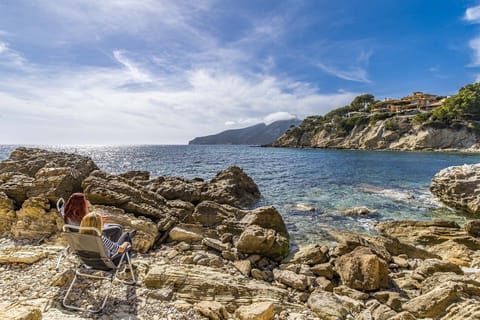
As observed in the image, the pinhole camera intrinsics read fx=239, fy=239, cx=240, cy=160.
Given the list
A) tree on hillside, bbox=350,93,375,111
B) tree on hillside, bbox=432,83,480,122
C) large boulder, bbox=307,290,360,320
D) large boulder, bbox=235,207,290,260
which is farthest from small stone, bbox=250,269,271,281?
tree on hillside, bbox=350,93,375,111

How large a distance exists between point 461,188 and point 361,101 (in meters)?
124

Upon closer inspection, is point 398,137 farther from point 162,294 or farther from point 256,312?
point 162,294

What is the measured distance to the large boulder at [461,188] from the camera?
56.2 ft

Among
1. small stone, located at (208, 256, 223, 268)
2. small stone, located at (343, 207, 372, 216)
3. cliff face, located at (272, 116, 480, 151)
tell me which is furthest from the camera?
cliff face, located at (272, 116, 480, 151)

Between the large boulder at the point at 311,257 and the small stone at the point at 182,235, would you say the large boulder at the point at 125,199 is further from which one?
the large boulder at the point at 311,257

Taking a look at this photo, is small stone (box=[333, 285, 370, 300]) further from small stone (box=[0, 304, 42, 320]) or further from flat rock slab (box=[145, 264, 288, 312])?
small stone (box=[0, 304, 42, 320])

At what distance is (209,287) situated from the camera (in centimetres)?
589

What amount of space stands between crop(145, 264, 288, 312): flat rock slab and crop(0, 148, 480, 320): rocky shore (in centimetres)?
3

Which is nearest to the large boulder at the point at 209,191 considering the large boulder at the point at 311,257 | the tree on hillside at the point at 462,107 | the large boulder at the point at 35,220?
the large boulder at the point at 35,220

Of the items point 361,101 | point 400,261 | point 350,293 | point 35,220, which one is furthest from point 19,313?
point 361,101

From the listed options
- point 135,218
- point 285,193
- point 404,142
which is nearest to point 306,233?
point 135,218

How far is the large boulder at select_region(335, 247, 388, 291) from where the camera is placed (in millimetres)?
6809

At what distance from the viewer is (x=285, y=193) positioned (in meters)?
22.3

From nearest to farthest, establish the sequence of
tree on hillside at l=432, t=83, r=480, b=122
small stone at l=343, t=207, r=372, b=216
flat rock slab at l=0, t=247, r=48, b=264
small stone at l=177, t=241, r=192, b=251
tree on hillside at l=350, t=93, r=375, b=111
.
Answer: flat rock slab at l=0, t=247, r=48, b=264, small stone at l=177, t=241, r=192, b=251, small stone at l=343, t=207, r=372, b=216, tree on hillside at l=432, t=83, r=480, b=122, tree on hillside at l=350, t=93, r=375, b=111
